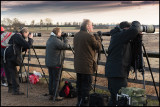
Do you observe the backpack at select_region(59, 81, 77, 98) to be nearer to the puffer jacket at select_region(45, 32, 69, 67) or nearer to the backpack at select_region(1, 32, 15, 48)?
the puffer jacket at select_region(45, 32, 69, 67)

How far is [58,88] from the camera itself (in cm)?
657

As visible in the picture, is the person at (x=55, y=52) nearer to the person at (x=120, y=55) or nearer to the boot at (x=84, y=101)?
the boot at (x=84, y=101)

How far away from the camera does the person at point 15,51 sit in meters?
6.79

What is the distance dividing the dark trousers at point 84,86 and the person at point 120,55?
918 millimetres

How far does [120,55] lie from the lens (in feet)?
14.2

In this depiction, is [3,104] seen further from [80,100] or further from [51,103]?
[80,100]

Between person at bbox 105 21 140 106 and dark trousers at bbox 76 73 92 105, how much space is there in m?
0.92

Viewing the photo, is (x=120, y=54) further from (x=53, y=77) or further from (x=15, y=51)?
(x=15, y=51)

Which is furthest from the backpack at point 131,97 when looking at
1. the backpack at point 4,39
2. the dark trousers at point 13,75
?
the backpack at point 4,39

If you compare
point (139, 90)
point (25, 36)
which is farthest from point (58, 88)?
point (139, 90)

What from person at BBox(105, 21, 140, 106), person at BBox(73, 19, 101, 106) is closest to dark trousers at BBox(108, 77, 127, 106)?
person at BBox(105, 21, 140, 106)

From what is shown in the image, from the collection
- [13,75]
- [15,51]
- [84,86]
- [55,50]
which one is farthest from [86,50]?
[13,75]

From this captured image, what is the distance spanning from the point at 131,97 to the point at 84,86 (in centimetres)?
160

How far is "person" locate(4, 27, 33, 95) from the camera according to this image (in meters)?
6.79
